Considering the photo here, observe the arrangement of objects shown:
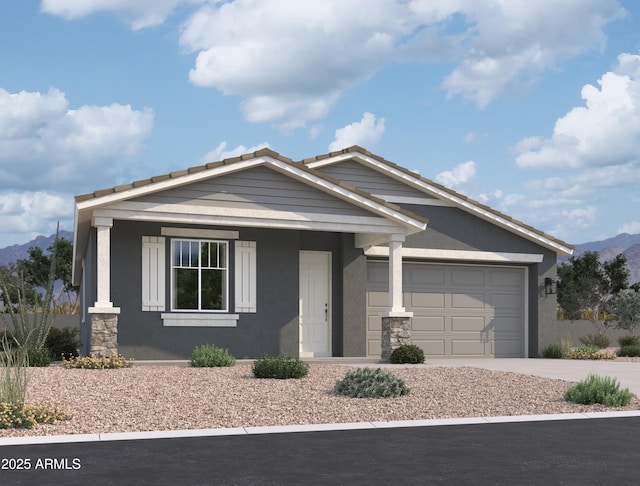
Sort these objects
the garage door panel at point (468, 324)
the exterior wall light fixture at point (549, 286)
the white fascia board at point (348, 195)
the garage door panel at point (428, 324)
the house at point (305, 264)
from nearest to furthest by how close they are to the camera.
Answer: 1. the house at point (305, 264)
2. the white fascia board at point (348, 195)
3. the garage door panel at point (428, 324)
4. the garage door panel at point (468, 324)
5. the exterior wall light fixture at point (549, 286)

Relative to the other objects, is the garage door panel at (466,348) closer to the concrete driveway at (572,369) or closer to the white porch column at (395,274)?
the concrete driveway at (572,369)

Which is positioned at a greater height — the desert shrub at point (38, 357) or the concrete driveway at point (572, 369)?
the desert shrub at point (38, 357)

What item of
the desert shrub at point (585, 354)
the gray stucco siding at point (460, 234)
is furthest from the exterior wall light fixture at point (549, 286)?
the desert shrub at point (585, 354)

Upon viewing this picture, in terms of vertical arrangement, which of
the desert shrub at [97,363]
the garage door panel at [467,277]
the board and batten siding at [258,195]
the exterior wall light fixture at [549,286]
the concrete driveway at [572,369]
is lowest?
the concrete driveway at [572,369]

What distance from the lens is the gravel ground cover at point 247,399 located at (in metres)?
10.5

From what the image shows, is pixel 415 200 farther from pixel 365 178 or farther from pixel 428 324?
pixel 428 324

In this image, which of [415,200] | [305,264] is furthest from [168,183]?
[415,200]

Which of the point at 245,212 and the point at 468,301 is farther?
the point at 468,301

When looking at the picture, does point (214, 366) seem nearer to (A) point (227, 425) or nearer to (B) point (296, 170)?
(B) point (296, 170)

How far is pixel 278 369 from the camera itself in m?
14.3

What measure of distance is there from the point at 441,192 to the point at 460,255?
68.0 inches

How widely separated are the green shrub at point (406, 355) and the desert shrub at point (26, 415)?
9.34 metres

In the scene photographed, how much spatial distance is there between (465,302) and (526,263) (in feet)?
7.39

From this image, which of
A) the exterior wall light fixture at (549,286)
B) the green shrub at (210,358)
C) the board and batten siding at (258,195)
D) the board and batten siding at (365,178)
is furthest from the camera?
the exterior wall light fixture at (549,286)
